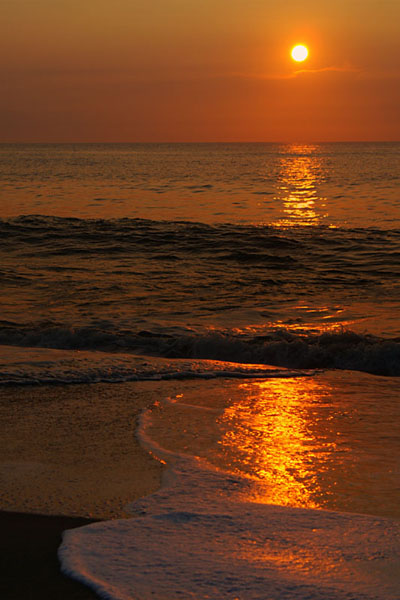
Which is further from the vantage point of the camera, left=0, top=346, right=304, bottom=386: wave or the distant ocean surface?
the distant ocean surface

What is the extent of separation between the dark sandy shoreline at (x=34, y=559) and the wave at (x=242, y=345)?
5.25 m

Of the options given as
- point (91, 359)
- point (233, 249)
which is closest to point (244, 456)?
point (91, 359)

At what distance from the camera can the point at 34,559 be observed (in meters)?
3.50

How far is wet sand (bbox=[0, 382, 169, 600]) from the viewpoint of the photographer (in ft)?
11.2

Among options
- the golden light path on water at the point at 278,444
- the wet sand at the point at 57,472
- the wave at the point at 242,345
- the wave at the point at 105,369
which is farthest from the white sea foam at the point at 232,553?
the wave at the point at 242,345

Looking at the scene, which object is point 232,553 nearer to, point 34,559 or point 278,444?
point 34,559

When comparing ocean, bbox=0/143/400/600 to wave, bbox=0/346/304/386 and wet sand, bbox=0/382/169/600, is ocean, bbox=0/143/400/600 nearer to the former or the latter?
wave, bbox=0/346/304/386

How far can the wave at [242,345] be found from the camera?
28.8 feet

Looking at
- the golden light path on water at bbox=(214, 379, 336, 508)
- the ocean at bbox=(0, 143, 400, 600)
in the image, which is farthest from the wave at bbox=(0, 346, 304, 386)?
the golden light path on water at bbox=(214, 379, 336, 508)

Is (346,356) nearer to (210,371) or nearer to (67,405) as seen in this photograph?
(210,371)

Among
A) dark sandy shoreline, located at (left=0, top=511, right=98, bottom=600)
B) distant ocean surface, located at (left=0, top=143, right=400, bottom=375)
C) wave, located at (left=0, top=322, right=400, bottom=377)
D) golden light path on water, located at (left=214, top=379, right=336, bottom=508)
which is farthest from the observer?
distant ocean surface, located at (left=0, top=143, right=400, bottom=375)

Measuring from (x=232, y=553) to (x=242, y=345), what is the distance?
583 centimetres

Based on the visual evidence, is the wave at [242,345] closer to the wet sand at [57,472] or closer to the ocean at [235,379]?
the ocean at [235,379]

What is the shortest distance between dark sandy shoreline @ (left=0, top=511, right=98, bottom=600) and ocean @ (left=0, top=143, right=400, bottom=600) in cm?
9
